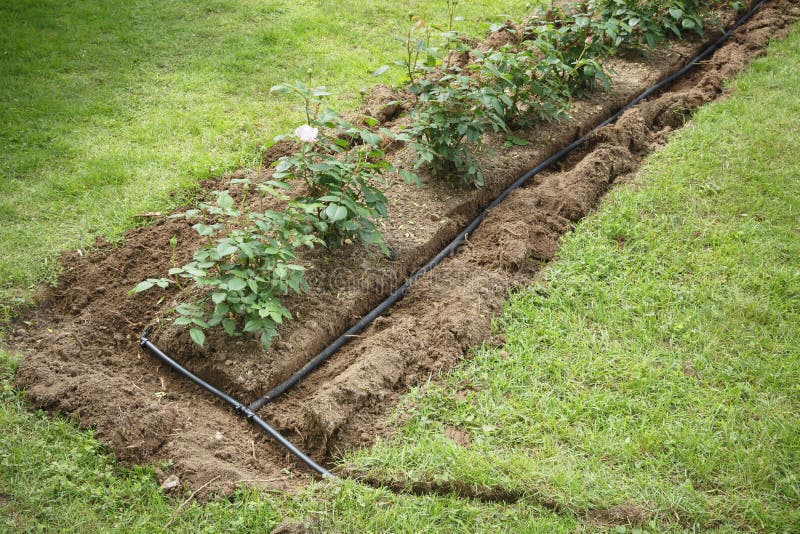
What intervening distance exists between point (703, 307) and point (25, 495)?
3.38m

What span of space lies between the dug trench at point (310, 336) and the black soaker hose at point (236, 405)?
36mm

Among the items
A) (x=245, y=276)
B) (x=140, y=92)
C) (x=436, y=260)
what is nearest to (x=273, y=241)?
(x=245, y=276)

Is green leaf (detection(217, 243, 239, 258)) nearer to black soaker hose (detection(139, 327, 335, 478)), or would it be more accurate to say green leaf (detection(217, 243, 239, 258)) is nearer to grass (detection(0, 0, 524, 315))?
black soaker hose (detection(139, 327, 335, 478))

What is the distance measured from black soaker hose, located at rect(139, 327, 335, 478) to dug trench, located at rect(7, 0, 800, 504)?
36 millimetres

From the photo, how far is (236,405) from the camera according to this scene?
2.88m

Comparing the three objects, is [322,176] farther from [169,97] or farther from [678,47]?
[678,47]

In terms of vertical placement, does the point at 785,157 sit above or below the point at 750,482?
above

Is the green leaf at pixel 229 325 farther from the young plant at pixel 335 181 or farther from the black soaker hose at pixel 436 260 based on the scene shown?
the young plant at pixel 335 181

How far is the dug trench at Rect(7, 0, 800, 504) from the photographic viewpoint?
266 centimetres

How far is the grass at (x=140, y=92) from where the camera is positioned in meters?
3.88

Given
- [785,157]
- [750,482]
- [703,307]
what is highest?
[785,157]

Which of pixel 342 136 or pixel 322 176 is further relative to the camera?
pixel 342 136

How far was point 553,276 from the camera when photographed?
3.52 m

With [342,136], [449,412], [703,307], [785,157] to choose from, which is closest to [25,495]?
[449,412]
